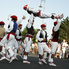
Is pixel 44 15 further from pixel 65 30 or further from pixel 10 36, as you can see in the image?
pixel 65 30

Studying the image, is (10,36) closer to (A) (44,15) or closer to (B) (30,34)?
(B) (30,34)

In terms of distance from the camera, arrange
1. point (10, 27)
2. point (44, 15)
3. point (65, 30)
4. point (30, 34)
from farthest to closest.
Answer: point (65, 30)
point (30, 34)
point (44, 15)
point (10, 27)

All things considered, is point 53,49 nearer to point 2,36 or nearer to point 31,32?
point 31,32

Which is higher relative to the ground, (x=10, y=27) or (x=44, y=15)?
(x=44, y=15)

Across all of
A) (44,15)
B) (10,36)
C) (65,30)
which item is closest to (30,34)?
(10,36)

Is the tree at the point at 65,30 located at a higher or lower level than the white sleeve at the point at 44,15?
lower

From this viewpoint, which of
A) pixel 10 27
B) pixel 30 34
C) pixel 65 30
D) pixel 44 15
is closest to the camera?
pixel 10 27

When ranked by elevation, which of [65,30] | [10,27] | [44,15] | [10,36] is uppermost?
[44,15]

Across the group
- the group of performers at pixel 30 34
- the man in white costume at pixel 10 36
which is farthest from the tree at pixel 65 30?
the man in white costume at pixel 10 36

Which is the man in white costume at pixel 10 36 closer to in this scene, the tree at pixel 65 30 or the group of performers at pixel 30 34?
the group of performers at pixel 30 34

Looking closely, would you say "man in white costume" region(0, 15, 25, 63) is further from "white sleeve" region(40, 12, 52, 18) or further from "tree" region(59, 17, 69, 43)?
"tree" region(59, 17, 69, 43)

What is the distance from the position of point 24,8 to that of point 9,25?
1.07m

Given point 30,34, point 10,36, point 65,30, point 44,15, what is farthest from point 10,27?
point 65,30

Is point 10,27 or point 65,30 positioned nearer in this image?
point 10,27
